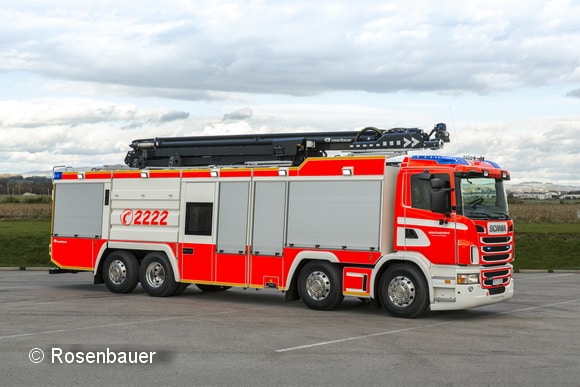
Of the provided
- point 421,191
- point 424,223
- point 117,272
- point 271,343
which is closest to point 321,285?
point 424,223

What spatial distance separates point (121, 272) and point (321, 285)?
5.36 m

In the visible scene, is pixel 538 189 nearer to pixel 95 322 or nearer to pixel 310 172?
pixel 310 172

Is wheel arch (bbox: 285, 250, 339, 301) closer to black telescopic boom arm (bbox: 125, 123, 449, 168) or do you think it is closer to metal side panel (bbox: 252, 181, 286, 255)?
metal side panel (bbox: 252, 181, 286, 255)

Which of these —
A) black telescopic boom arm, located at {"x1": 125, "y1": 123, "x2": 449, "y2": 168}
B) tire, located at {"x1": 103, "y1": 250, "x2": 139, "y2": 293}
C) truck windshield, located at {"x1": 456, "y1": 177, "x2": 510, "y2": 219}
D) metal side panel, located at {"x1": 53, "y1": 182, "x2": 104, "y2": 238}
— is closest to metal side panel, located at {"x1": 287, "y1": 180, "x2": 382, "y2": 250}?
black telescopic boom arm, located at {"x1": 125, "y1": 123, "x2": 449, "y2": 168}

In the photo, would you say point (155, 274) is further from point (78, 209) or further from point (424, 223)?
point (424, 223)

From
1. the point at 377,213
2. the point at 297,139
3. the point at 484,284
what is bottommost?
the point at 484,284

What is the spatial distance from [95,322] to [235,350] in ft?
12.0

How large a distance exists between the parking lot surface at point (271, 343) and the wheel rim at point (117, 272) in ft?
1.80

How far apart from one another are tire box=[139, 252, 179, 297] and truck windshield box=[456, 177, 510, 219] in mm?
Answer: 6687

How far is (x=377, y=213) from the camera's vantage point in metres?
15.0

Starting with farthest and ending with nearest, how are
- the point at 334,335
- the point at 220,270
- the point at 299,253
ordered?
1. the point at 220,270
2. the point at 299,253
3. the point at 334,335

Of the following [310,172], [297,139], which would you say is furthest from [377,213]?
[297,139]

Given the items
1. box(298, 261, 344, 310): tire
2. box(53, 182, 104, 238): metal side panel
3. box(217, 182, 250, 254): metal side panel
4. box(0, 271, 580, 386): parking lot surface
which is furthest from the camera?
box(53, 182, 104, 238): metal side panel

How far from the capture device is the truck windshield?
47.3 ft
